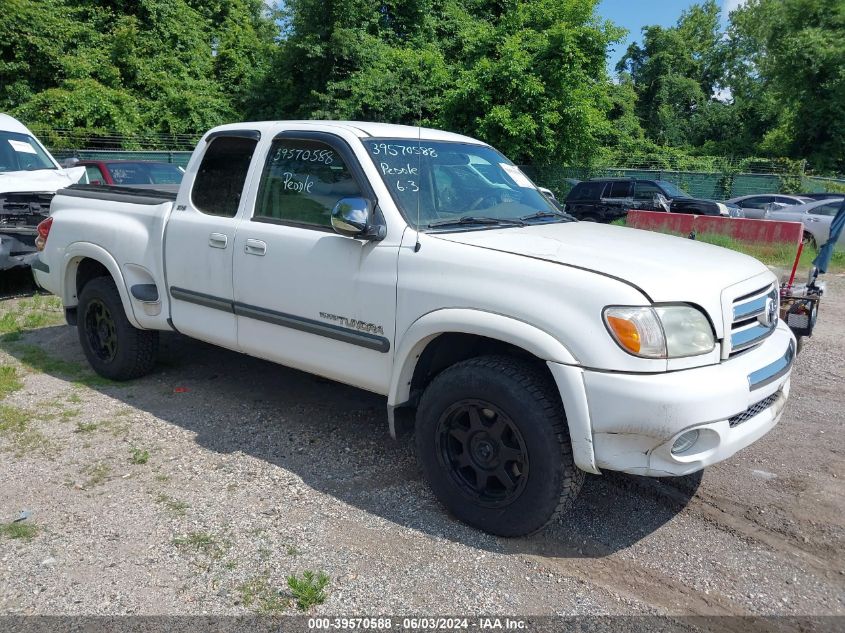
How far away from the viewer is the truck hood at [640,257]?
10.4 ft

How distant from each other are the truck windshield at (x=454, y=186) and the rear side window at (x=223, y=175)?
40.4 inches

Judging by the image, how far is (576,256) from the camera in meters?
3.40

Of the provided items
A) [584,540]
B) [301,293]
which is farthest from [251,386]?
[584,540]

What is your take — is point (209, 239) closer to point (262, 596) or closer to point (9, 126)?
point (262, 596)

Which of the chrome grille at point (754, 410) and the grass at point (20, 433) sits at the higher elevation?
the chrome grille at point (754, 410)

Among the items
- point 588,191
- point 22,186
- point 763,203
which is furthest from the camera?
point 588,191

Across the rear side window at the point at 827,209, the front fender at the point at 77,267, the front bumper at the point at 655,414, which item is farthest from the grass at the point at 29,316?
the rear side window at the point at 827,209

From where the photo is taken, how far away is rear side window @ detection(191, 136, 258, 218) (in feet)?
15.4

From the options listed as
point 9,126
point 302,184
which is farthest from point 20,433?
point 9,126

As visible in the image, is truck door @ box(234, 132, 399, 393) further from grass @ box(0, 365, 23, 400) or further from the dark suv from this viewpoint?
the dark suv

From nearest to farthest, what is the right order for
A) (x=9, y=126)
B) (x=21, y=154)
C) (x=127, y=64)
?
1. (x=21, y=154)
2. (x=9, y=126)
3. (x=127, y=64)

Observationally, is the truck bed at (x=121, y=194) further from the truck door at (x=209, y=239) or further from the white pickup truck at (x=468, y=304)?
the truck door at (x=209, y=239)

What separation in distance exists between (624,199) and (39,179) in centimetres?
1551

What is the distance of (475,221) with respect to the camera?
400 centimetres
